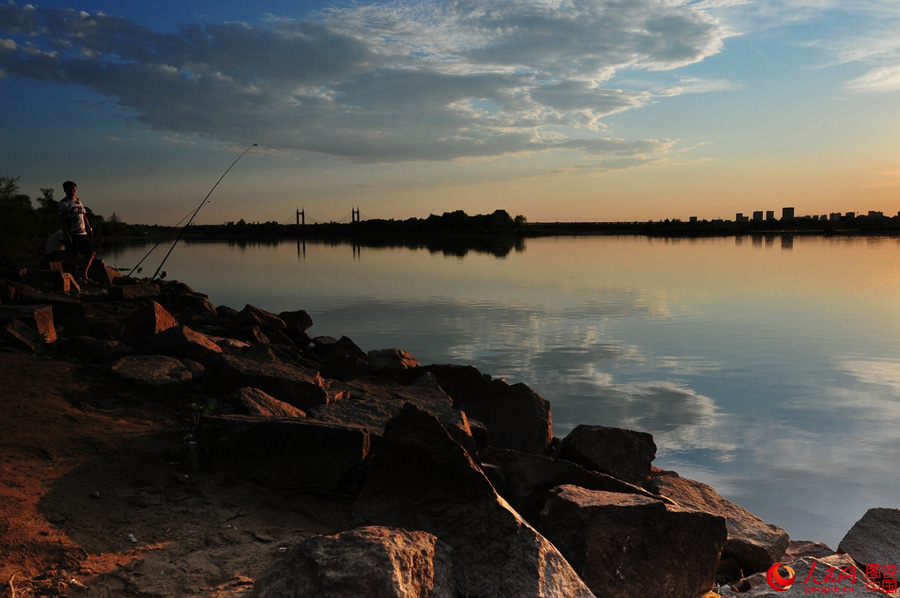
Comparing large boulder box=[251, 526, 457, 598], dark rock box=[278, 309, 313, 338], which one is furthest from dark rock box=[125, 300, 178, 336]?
large boulder box=[251, 526, 457, 598]

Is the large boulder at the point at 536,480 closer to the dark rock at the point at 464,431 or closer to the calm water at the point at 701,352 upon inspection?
the dark rock at the point at 464,431

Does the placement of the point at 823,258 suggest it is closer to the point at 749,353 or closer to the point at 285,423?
the point at 749,353

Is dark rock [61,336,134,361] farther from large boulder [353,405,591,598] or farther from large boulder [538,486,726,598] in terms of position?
large boulder [538,486,726,598]

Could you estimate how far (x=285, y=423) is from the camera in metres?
5.05

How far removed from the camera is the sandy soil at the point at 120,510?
3.53 meters

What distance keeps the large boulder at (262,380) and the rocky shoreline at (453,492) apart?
0.05 feet

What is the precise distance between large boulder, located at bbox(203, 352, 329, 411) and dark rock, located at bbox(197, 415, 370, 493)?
1523mm

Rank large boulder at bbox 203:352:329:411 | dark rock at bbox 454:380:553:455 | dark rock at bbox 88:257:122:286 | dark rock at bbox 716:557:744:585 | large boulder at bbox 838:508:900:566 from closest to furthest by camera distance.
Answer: dark rock at bbox 716:557:744:585 < large boulder at bbox 838:508:900:566 < large boulder at bbox 203:352:329:411 < dark rock at bbox 454:380:553:455 < dark rock at bbox 88:257:122:286

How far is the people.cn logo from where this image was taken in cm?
412

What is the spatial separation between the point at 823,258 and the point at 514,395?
40.1 metres

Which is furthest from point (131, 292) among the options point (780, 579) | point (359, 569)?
point (780, 579)

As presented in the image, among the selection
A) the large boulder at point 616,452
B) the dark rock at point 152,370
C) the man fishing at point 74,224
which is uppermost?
the man fishing at point 74,224

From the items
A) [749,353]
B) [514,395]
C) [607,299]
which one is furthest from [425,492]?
[607,299]

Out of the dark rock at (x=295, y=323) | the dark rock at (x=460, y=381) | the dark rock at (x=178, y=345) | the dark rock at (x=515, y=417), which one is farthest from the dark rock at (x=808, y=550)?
the dark rock at (x=295, y=323)
